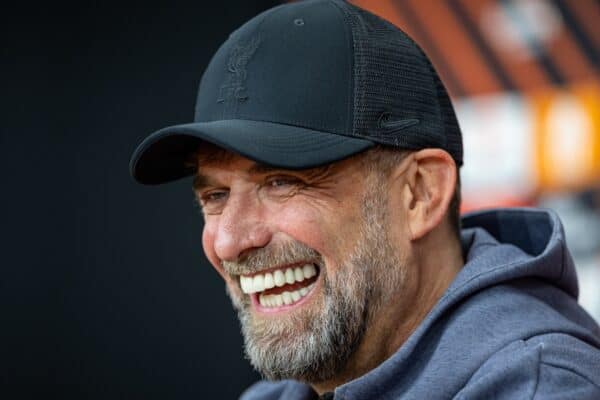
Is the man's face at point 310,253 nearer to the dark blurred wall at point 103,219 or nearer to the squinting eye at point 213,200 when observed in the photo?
the squinting eye at point 213,200

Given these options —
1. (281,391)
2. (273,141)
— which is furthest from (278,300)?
(281,391)

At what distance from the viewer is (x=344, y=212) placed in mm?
1356

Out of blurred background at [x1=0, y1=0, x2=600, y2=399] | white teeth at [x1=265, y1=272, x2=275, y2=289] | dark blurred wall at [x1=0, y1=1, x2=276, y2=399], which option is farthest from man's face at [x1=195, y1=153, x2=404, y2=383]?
dark blurred wall at [x1=0, y1=1, x2=276, y2=399]

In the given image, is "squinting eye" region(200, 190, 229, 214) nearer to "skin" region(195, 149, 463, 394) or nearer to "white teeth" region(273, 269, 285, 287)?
"skin" region(195, 149, 463, 394)

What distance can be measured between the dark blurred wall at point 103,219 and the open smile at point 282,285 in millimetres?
1250

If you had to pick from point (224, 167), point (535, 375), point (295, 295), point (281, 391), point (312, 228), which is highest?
point (224, 167)

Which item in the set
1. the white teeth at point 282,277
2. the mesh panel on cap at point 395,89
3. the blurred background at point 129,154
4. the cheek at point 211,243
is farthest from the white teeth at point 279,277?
the blurred background at point 129,154

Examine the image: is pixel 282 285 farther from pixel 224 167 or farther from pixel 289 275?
pixel 224 167

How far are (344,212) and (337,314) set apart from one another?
162 millimetres

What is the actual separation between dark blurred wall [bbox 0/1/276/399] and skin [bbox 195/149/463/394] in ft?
3.86

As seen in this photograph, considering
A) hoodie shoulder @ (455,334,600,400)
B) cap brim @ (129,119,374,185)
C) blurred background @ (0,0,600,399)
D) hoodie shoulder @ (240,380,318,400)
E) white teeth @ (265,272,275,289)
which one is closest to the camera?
hoodie shoulder @ (455,334,600,400)

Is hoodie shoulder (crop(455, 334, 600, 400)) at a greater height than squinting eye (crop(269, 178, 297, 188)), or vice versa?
squinting eye (crop(269, 178, 297, 188))

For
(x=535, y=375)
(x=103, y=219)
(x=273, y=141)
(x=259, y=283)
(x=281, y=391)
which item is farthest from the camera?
(x=103, y=219)

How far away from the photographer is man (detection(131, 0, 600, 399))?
1.28 meters
